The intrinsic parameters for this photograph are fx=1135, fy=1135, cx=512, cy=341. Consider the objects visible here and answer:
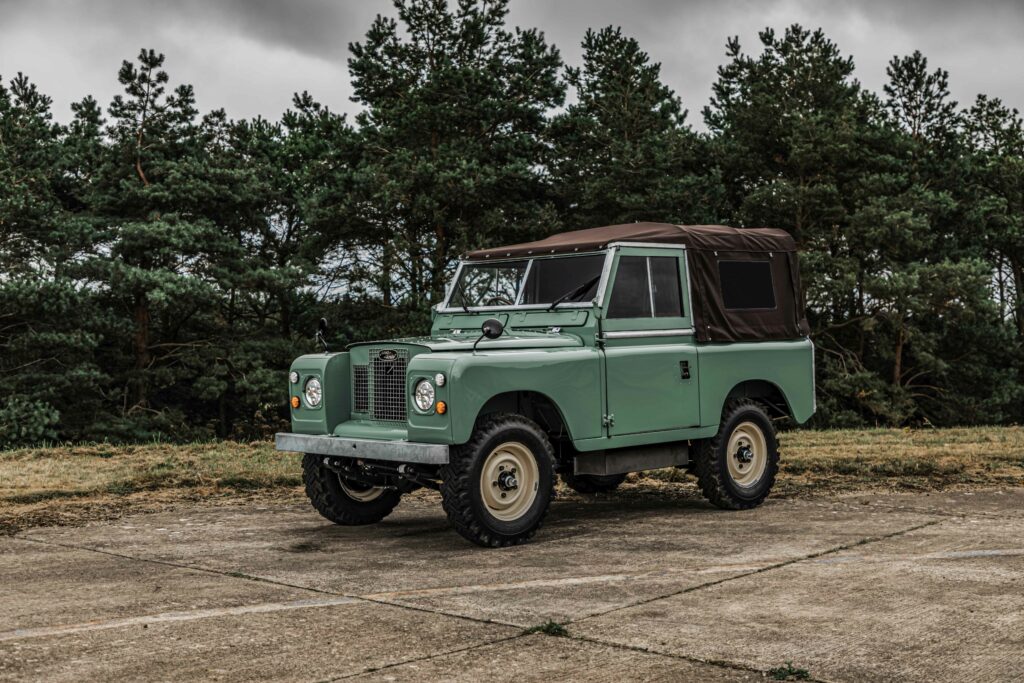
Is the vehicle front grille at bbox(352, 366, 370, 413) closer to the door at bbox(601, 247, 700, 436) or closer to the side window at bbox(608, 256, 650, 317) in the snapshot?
the door at bbox(601, 247, 700, 436)

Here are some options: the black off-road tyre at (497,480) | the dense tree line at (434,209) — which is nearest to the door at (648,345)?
the black off-road tyre at (497,480)

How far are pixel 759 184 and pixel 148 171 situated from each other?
1740 cm

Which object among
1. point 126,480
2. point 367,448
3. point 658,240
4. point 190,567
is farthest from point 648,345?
point 126,480

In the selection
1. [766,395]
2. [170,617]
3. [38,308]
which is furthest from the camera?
[38,308]

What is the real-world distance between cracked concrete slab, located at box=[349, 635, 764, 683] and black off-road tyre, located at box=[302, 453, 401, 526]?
4024mm

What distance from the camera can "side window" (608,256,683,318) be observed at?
882cm

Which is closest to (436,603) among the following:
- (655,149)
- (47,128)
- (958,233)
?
(655,149)

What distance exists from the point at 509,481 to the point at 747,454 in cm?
276

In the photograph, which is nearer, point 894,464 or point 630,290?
point 630,290

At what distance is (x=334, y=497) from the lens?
352 inches

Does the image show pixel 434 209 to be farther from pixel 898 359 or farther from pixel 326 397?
pixel 326 397

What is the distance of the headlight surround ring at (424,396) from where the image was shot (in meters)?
7.59

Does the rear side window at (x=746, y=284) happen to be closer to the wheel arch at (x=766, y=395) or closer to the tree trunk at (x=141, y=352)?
the wheel arch at (x=766, y=395)

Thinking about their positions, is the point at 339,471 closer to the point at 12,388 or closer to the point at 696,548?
the point at 696,548
